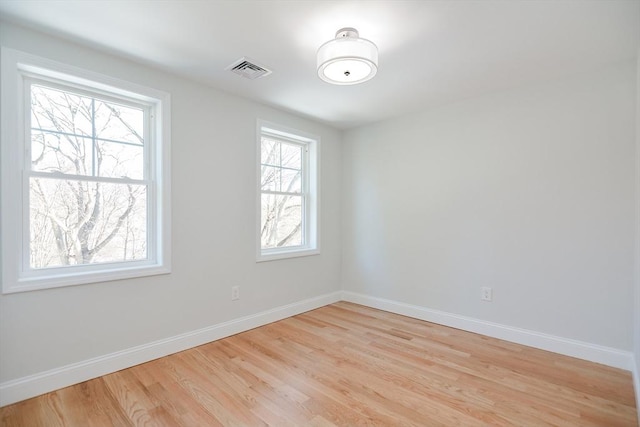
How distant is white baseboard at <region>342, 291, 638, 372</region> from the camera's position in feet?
7.89

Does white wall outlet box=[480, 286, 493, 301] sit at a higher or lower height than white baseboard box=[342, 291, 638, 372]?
higher

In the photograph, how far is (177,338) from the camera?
265 cm

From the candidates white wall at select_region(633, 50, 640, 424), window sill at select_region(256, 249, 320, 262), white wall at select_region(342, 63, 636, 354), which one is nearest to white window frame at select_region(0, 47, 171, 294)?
window sill at select_region(256, 249, 320, 262)

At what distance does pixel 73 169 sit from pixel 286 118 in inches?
83.8

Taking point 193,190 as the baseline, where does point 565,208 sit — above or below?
below

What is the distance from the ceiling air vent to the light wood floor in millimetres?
2408

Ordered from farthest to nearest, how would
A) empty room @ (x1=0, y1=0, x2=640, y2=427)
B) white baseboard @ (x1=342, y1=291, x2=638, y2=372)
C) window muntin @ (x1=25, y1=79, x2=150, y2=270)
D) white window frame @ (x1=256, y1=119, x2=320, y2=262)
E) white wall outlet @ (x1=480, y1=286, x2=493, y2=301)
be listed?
white window frame @ (x1=256, y1=119, x2=320, y2=262) < white wall outlet @ (x1=480, y1=286, x2=493, y2=301) < white baseboard @ (x1=342, y1=291, x2=638, y2=372) < window muntin @ (x1=25, y1=79, x2=150, y2=270) < empty room @ (x1=0, y1=0, x2=640, y2=427)

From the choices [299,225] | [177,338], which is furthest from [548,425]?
[299,225]

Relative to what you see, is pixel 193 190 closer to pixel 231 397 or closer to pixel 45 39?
pixel 45 39

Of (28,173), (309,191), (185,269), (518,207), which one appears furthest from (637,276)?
(28,173)

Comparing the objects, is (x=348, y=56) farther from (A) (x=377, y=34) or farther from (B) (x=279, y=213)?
(B) (x=279, y=213)

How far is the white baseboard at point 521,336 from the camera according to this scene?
7.89 ft

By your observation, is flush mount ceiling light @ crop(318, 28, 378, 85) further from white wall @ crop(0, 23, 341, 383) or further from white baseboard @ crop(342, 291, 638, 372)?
white baseboard @ crop(342, 291, 638, 372)

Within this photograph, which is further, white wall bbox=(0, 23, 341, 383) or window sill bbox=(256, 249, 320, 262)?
window sill bbox=(256, 249, 320, 262)
